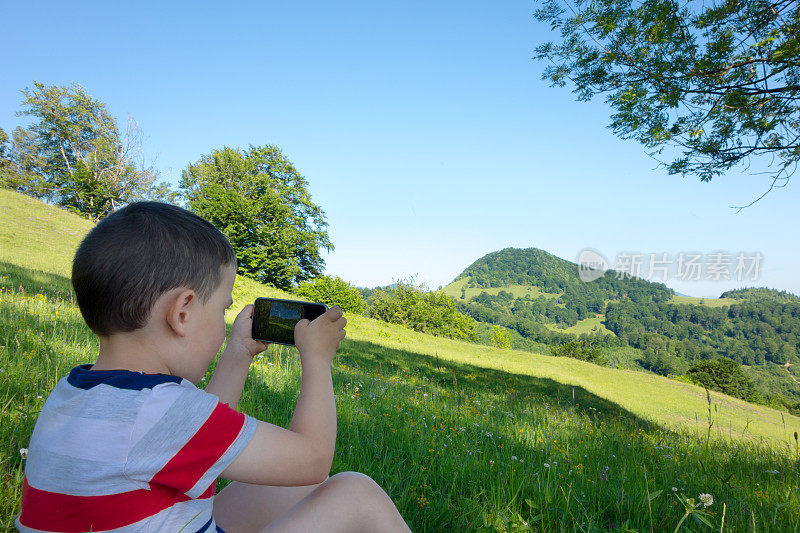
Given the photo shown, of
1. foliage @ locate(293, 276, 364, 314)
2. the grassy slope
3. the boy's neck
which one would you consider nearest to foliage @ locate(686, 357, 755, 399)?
the grassy slope

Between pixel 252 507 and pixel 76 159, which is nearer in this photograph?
pixel 252 507

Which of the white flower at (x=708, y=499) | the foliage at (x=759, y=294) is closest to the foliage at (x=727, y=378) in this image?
the white flower at (x=708, y=499)

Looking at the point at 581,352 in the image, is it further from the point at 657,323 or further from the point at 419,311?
the point at 657,323

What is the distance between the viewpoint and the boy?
3.30 feet

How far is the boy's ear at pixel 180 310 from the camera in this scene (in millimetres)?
1223

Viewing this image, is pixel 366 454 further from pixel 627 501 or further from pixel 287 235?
pixel 287 235

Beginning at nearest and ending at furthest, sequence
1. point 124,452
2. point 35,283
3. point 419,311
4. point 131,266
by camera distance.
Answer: point 124,452 < point 131,266 < point 35,283 < point 419,311

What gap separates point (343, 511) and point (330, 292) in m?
36.6

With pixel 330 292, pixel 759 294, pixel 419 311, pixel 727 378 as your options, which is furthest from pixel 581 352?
pixel 759 294

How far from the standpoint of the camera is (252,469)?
1137mm

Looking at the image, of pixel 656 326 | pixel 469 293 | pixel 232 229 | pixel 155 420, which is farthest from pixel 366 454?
pixel 469 293

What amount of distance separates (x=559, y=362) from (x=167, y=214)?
27919 mm

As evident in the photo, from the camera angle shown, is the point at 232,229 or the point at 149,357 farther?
the point at 232,229

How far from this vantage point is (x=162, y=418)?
3.32 ft
